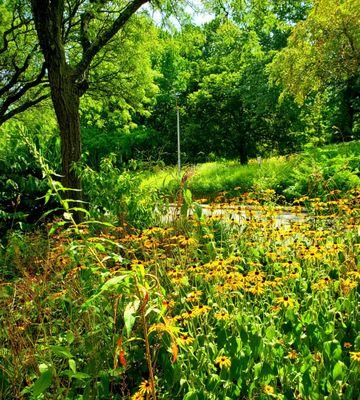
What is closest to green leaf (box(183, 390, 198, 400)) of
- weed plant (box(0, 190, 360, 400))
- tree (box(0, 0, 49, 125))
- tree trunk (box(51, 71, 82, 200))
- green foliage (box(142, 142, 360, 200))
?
weed plant (box(0, 190, 360, 400))

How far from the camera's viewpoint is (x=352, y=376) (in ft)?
7.08

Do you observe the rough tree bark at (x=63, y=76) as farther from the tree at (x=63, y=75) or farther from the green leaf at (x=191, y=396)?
the green leaf at (x=191, y=396)

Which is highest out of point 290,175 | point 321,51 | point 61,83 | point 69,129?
point 321,51

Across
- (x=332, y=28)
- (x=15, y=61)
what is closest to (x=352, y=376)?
(x=15, y=61)

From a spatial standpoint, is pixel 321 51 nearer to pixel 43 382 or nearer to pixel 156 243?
pixel 156 243

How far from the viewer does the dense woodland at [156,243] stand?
7.23 ft

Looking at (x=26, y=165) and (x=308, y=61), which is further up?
(x=308, y=61)

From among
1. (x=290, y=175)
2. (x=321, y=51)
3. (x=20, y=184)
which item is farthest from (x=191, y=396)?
(x=321, y=51)

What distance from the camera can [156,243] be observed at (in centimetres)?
360

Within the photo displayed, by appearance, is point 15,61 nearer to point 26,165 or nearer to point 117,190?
point 26,165

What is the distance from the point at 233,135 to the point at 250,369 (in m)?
24.6

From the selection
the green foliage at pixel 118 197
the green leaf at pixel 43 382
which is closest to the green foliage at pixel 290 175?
Result: the green foliage at pixel 118 197

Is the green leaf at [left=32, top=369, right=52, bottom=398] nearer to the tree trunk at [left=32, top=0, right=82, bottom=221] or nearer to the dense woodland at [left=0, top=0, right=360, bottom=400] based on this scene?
the dense woodland at [left=0, top=0, right=360, bottom=400]

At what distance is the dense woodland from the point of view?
2.20 metres
